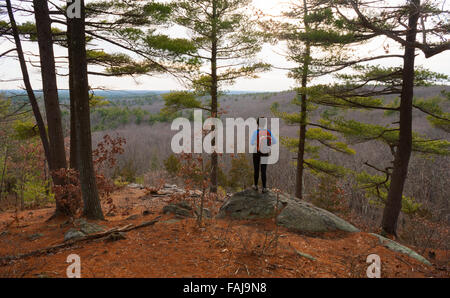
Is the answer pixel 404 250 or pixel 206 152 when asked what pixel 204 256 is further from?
pixel 404 250

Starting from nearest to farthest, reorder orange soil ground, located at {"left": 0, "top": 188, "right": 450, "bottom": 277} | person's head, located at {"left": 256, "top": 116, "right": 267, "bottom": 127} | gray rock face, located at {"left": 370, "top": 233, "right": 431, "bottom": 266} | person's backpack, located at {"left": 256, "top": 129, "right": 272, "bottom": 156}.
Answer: orange soil ground, located at {"left": 0, "top": 188, "right": 450, "bottom": 277}, gray rock face, located at {"left": 370, "top": 233, "right": 431, "bottom": 266}, person's head, located at {"left": 256, "top": 116, "right": 267, "bottom": 127}, person's backpack, located at {"left": 256, "top": 129, "right": 272, "bottom": 156}

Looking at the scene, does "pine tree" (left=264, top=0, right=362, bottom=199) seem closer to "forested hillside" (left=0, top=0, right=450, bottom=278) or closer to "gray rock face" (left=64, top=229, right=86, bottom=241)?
"forested hillside" (left=0, top=0, right=450, bottom=278)

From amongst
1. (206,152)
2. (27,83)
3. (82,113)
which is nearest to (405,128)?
(206,152)

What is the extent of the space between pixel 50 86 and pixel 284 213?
681 centimetres

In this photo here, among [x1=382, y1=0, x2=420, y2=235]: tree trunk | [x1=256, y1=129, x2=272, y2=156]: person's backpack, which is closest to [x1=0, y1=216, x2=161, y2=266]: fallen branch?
[x1=256, y1=129, x2=272, y2=156]: person's backpack

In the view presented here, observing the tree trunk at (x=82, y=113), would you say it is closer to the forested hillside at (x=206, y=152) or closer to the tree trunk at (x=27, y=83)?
the forested hillside at (x=206, y=152)

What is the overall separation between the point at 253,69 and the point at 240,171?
10.2m

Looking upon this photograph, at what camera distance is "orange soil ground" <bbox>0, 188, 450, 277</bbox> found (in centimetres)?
367

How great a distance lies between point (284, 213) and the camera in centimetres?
662

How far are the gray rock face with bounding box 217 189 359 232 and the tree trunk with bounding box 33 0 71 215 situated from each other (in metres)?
4.39
